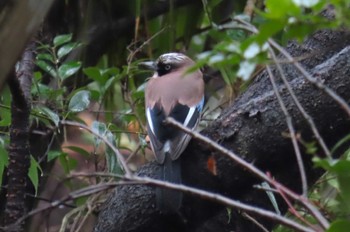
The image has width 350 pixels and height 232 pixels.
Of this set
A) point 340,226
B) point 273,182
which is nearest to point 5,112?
Answer: point 273,182

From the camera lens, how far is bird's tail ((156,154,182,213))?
2564 millimetres

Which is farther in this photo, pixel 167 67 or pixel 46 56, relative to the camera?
pixel 167 67

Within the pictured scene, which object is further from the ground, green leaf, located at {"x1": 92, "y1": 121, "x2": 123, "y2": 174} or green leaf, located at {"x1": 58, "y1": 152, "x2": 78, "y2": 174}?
green leaf, located at {"x1": 92, "y1": 121, "x2": 123, "y2": 174}

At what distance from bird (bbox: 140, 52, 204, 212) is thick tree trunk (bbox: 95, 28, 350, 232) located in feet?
0.15

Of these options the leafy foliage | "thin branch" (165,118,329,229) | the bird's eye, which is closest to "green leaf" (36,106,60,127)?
the leafy foliage

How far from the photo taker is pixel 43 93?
129 inches

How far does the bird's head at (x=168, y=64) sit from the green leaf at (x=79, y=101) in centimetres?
47

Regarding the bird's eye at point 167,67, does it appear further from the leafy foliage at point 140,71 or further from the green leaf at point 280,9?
the green leaf at point 280,9

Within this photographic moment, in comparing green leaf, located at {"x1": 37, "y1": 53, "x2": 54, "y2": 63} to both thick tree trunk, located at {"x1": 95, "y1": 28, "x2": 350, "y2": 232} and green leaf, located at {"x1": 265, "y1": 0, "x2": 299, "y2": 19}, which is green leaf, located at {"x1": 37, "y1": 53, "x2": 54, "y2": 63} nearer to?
thick tree trunk, located at {"x1": 95, "y1": 28, "x2": 350, "y2": 232}

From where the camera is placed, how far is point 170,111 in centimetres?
312

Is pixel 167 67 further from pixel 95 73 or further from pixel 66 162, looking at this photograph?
pixel 66 162

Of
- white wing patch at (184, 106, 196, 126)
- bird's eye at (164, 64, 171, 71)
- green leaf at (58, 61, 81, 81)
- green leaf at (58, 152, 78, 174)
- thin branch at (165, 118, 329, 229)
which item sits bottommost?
green leaf at (58, 152, 78, 174)

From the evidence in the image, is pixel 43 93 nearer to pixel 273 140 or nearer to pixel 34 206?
pixel 34 206

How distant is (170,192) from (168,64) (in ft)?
3.83
